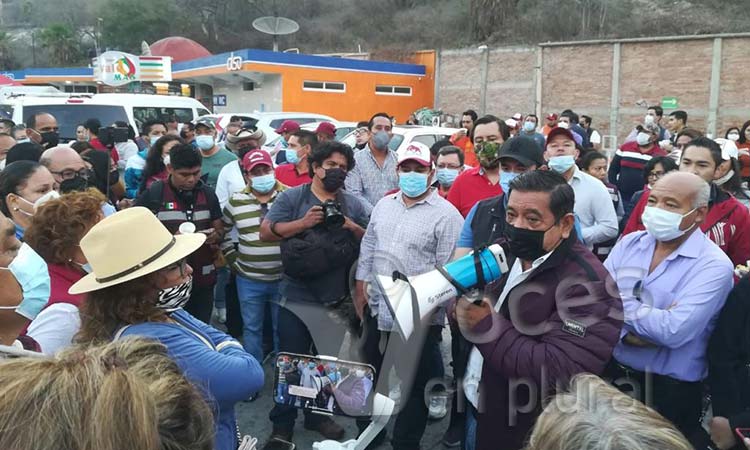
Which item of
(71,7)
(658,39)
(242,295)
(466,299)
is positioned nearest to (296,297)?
(242,295)

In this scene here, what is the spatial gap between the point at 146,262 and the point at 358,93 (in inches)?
919

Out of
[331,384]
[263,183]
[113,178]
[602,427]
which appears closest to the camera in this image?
[602,427]

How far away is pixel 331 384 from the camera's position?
270cm

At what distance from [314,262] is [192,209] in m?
1.18

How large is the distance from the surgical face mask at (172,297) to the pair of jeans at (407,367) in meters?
1.29

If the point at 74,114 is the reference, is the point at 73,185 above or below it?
below

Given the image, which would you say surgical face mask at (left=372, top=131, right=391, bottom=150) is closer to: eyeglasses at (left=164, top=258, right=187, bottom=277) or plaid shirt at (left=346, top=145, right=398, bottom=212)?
plaid shirt at (left=346, top=145, right=398, bottom=212)

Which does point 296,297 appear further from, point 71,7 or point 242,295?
point 71,7

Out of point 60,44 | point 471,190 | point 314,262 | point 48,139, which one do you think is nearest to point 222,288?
point 314,262

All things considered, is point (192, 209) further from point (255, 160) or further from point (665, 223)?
point (665, 223)

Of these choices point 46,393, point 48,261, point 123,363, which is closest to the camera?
point 46,393

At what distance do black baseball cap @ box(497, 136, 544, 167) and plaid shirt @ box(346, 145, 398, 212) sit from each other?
69.5 inches

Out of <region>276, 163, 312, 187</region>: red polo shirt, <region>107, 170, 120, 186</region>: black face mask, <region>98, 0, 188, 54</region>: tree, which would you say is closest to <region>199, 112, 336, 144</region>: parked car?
<region>107, 170, 120, 186</region>: black face mask

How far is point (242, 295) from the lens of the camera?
4.22 metres
